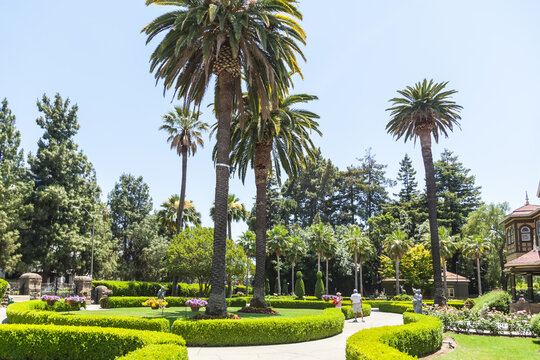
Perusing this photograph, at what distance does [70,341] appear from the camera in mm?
11461

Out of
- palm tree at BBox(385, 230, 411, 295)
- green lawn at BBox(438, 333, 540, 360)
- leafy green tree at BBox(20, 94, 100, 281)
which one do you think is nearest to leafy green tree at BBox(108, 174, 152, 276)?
leafy green tree at BBox(20, 94, 100, 281)

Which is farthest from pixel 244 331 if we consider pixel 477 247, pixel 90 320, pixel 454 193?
pixel 454 193

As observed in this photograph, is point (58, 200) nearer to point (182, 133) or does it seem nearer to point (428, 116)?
point (182, 133)

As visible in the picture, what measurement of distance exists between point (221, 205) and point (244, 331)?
215 inches

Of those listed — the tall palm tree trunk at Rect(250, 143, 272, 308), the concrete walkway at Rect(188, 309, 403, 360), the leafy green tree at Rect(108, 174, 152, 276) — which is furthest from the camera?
the leafy green tree at Rect(108, 174, 152, 276)

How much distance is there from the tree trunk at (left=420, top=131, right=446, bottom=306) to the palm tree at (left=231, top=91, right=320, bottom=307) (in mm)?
12036

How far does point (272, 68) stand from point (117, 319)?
12010 mm

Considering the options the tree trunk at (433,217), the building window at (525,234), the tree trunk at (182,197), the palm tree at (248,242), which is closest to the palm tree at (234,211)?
the palm tree at (248,242)

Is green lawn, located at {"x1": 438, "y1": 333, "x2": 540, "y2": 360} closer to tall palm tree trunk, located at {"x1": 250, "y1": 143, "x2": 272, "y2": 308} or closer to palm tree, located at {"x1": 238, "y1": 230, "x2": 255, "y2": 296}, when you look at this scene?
tall palm tree trunk, located at {"x1": 250, "y1": 143, "x2": 272, "y2": 308}

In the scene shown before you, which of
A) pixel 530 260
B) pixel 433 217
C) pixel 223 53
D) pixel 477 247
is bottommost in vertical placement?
pixel 530 260

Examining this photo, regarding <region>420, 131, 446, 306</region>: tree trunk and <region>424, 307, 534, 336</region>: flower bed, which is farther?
<region>420, 131, 446, 306</region>: tree trunk

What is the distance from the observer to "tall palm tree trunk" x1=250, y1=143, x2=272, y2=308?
25.7 metres

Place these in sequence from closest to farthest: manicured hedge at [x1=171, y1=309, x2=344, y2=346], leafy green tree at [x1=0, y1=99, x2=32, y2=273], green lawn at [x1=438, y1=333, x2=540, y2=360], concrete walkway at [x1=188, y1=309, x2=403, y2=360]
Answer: green lawn at [x1=438, y1=333, x2=540, y2=360] → concrete walkway at [x1=188, y1=309, x2=403, y2=360] → manicured hedge at [x1=171, y1=309, x2=344, y2=346] → leafy green tree at [x1=0, y1=99, x2=32, y2=273]

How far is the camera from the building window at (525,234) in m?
33.2
